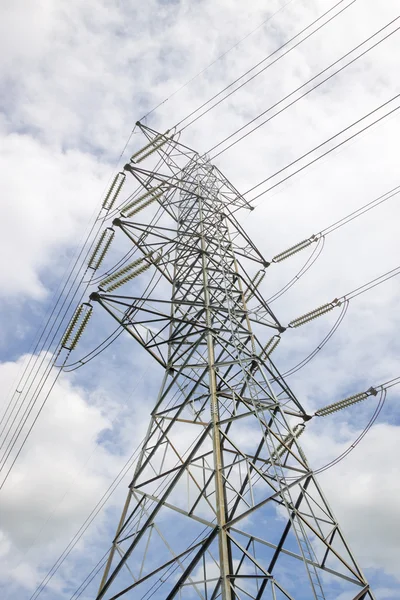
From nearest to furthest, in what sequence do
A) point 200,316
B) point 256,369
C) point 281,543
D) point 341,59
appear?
point 281,543 < point 256,369 < point 200,316 < point 341,59

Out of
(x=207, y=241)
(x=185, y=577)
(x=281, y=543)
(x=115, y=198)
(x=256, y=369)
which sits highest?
(x=115, y=198)

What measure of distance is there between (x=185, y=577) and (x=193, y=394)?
352cm

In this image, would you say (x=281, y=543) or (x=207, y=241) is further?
(x=207, y=241)

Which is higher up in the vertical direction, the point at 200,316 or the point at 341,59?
the point at 341,59

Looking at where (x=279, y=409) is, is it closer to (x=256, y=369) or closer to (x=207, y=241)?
(x=256, y=369)

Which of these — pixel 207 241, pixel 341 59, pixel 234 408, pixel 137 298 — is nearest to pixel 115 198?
pixel 207 241

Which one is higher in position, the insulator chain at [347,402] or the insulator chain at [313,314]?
the insulator chain at [313,314]

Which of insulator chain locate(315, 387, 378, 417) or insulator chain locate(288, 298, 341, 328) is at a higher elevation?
insulator chain locate(288, 298, 341, 328)

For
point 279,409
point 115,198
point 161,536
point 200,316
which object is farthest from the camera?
point 115,198

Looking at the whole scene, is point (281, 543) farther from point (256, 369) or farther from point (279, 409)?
point (256, 369)

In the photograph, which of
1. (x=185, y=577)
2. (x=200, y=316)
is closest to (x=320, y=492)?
(x=185, y=577)

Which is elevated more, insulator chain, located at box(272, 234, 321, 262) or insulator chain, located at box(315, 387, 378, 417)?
insulator chain, located at box(272, 234, 321, 262)

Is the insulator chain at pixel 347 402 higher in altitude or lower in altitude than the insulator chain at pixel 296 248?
lower

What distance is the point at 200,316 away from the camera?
11055mm
